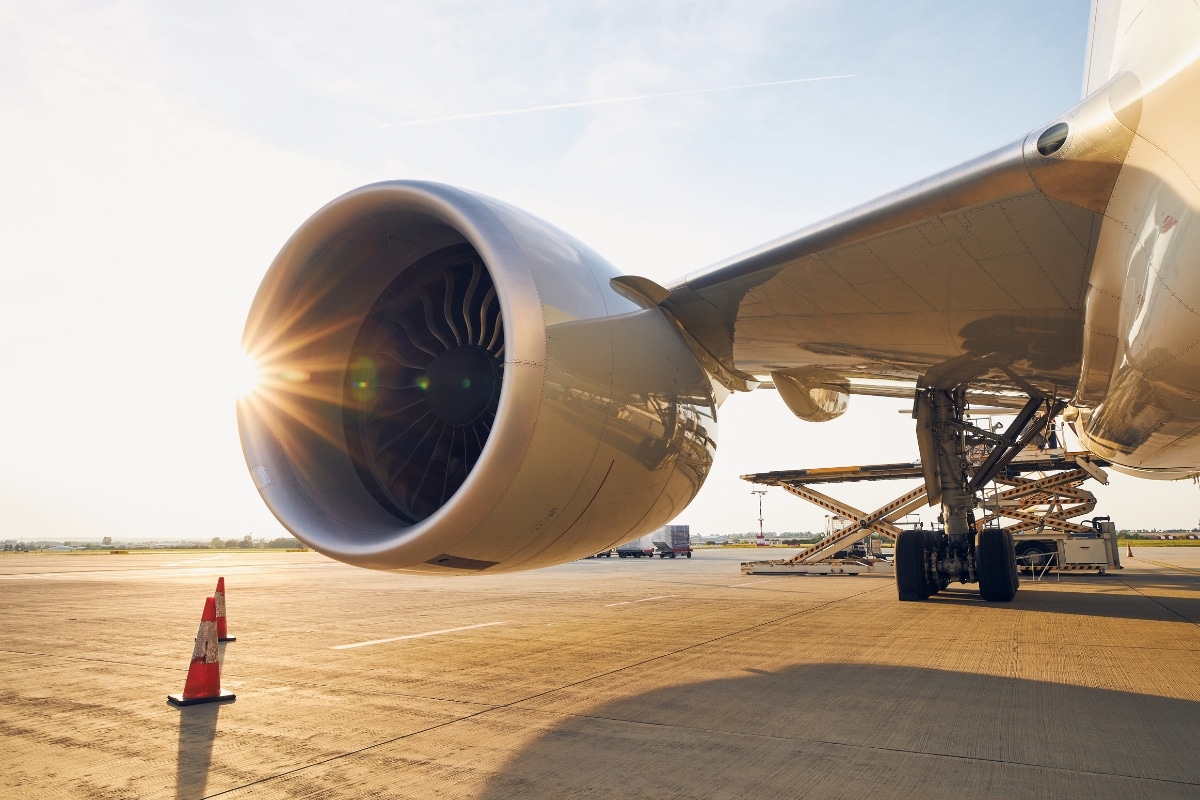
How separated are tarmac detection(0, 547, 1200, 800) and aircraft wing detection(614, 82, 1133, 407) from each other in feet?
7.55

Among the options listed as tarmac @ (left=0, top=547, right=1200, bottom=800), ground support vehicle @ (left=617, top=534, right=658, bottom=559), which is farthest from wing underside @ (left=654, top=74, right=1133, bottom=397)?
ground support vehicle @ (left=617, top=534, right=658, bottom=559)

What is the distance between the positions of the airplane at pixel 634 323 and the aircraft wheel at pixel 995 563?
3362 millimetres

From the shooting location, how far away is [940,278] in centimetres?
492

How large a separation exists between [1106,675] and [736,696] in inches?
92.2

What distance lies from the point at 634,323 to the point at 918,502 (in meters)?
15.1

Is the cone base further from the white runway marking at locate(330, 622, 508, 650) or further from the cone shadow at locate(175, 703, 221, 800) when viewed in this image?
the white runway marking at locate(330, 622, 508, 650)

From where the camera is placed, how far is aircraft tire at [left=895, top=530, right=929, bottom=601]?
989 centimetres

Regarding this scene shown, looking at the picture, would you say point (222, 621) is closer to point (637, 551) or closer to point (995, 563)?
point (995, 563)

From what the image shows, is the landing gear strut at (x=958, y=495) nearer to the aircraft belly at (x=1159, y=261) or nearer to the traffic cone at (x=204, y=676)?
the aircraft belly at (x=1159, y=261)

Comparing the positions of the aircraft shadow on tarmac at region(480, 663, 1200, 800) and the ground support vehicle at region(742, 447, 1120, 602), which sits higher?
the ground support vehicle at region(742, 447, 1120, 602)

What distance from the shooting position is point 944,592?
448 inches

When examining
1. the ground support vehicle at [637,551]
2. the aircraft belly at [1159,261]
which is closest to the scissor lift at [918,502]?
the aircraft belly at [1159,261]

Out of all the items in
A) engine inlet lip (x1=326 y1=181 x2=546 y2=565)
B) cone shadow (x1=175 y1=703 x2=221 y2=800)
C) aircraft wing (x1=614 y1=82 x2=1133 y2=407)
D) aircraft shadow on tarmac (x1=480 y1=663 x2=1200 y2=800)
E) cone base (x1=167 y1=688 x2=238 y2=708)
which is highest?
aircraft wing (x1=614 y1=82 x2=1133 y2=407)

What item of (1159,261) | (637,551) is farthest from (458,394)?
(637,551)
